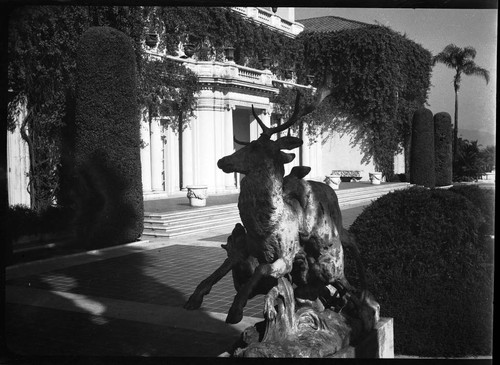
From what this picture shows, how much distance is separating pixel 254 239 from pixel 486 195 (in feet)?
17.1

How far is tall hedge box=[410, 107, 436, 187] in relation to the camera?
24.8 m

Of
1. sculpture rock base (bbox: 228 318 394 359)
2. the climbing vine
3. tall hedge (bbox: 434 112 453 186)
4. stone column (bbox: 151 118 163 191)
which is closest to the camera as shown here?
sculpture rock base (bbox: 228 318 394 359)

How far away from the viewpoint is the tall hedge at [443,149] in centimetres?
2472

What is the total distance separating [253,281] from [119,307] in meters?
4.33

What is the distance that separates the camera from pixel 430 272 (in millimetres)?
6211

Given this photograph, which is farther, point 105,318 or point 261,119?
point 261,119

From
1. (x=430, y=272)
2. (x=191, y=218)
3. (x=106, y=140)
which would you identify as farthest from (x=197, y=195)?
(x=430, y=272)

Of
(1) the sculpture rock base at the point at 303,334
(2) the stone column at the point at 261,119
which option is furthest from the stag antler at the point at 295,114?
(2) the stone column at the point at 261,119

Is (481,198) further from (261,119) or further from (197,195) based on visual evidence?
(261,119)

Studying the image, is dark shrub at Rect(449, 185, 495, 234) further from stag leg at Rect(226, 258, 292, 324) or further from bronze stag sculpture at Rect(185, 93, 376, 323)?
stag leg at Rect(226, 258, 292, 324)

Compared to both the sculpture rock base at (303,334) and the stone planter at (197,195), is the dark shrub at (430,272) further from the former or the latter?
the stone planter at (197,195)

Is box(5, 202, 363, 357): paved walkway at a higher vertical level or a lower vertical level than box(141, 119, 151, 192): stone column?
lower

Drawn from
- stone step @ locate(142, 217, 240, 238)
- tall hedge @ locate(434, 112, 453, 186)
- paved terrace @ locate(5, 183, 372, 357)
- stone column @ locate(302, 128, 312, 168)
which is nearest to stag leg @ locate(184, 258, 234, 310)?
paved terrace @ locate(5, 183, 372, 357)

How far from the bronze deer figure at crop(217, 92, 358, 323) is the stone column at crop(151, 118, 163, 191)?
16.2 m
